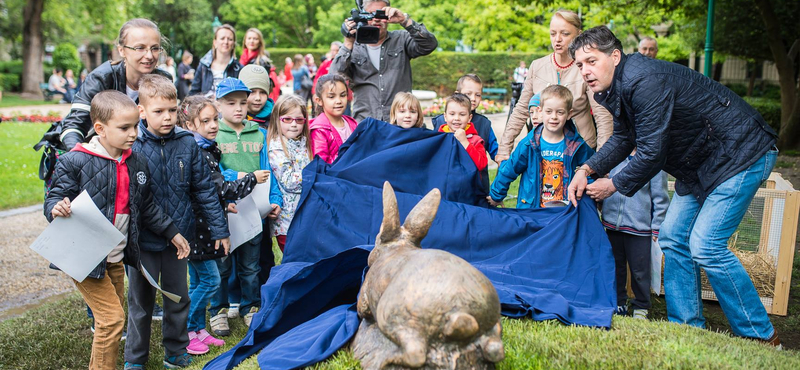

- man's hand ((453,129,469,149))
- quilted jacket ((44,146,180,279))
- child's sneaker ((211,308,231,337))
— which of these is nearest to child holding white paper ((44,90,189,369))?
quilted jacket ((44,146,180,279))

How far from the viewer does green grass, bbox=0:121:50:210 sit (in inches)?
370

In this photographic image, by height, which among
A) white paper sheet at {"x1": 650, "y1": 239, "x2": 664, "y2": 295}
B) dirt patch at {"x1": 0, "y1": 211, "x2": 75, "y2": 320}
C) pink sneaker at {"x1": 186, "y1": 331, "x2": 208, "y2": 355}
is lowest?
dirt patch at {"x1": 0, "y1": 211, "x2": 75, "y2": 320}

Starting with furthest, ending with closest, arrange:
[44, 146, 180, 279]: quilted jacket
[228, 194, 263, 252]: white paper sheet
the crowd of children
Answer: [228, 194, 263, 252]: white paper sheet, the crowd of children, [44, 146, 180, 279]: quilted jacket

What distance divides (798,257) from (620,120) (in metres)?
3.58

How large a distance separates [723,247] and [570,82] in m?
1.94

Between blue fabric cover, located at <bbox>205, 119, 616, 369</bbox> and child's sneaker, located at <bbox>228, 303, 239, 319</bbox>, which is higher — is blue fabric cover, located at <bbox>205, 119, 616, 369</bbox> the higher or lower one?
the higher one

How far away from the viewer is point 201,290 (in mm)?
4637

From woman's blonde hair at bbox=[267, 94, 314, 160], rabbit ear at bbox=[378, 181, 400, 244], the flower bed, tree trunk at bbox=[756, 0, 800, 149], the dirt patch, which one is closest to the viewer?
rabbit ear at bbox=[378, 181, 400, 244]

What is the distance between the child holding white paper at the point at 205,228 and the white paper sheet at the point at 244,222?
0.10 m

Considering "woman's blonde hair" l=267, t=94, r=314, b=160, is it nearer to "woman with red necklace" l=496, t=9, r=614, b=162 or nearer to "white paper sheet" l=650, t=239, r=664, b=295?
"woman with red necklace" l=496, t=9, r=614, b=162

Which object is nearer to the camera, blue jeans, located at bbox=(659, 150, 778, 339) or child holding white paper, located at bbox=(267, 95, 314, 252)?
blue jeans, located at bbox=(659, 150, 778, 339)

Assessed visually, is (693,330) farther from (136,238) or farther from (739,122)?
(136,238)

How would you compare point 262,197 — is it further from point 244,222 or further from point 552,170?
point 552,170

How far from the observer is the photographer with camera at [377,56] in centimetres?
588
